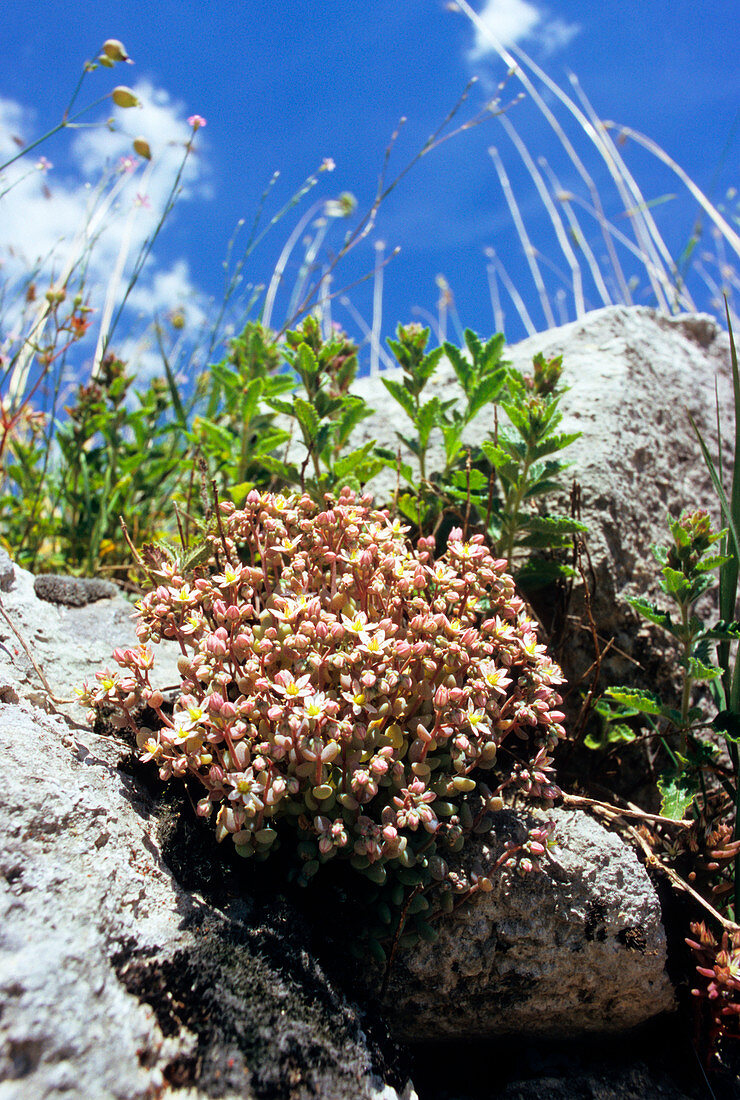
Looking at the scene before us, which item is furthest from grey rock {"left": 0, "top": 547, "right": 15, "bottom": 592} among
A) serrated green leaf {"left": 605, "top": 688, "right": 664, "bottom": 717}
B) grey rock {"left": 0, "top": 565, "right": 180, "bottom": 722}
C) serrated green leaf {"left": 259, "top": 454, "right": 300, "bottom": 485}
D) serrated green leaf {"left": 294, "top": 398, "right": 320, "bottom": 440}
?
serrated green leaf {"left": 605, "top": 688, "right": 664, "bottom": 717}

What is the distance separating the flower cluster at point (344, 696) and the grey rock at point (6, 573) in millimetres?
600

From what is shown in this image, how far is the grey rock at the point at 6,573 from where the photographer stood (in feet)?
7.89

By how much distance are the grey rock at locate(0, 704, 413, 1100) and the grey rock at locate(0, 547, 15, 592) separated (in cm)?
77

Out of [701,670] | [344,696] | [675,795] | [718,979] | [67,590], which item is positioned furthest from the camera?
[67,590]

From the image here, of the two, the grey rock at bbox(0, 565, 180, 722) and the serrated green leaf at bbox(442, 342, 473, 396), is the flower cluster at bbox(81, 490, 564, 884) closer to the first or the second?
the grey rock at bbox(0, 565, 180, 722)

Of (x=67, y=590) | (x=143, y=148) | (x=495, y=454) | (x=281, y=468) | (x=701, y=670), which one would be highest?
(x=143, y=148)

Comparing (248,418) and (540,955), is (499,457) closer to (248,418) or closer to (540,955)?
(248,418)

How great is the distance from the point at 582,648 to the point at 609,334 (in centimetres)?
205

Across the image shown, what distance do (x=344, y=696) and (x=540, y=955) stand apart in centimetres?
96

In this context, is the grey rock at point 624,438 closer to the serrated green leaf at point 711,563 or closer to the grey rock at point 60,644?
the serrated green leaf at point 711,563

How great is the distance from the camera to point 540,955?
75.8 inches

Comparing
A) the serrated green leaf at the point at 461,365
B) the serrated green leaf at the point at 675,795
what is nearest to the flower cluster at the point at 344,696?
the serrated green leaf at the point at 675,795

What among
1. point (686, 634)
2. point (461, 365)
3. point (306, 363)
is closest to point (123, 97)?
point (306, 363)

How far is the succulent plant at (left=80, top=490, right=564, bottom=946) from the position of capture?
1.68m
